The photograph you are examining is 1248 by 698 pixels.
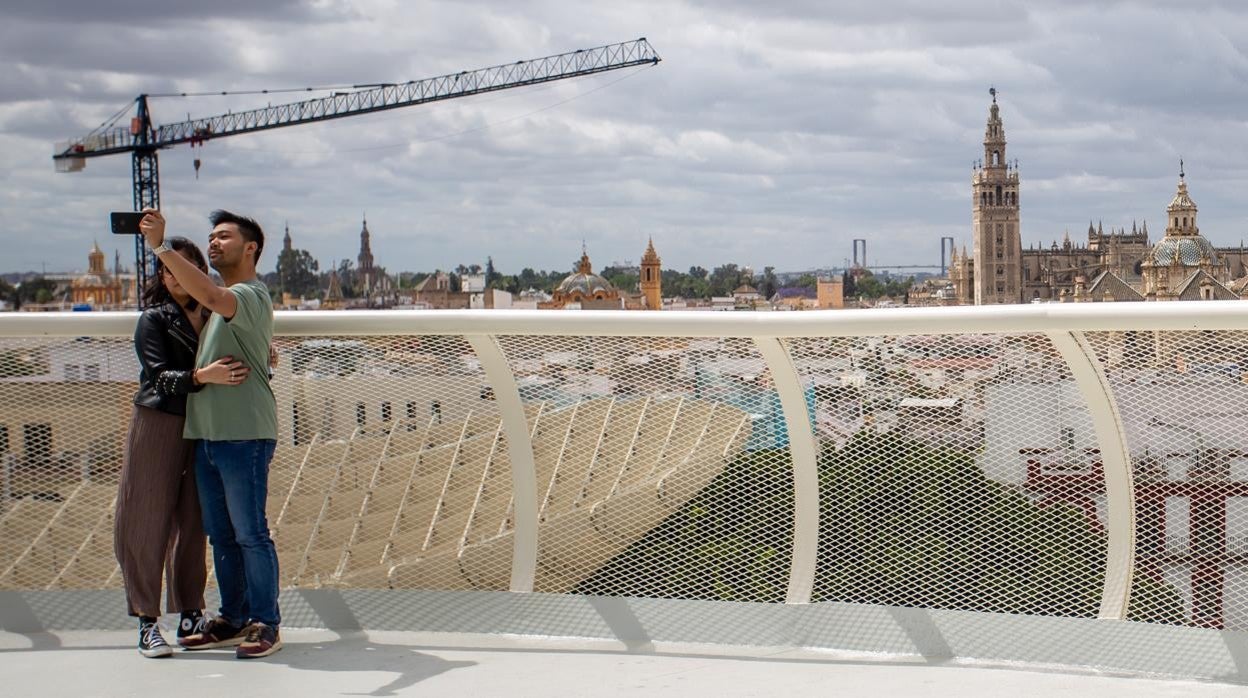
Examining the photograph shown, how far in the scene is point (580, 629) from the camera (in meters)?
3.69

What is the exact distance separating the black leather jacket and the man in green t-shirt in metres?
0.05

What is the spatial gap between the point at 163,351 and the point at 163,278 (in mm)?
187

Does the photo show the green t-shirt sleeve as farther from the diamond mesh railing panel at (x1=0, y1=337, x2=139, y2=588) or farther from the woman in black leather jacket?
the diamond mesh railing panel at (x1=0, y1=337, x2=139, y2=588)

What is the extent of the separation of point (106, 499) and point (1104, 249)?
161 meters

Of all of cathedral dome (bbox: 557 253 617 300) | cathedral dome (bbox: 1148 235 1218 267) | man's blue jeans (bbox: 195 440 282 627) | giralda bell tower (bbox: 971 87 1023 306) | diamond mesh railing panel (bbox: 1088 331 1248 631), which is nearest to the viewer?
diamond mesh railing panel (bbox: 1088 331 1248 631)

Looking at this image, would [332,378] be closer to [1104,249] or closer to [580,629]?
[580,629]

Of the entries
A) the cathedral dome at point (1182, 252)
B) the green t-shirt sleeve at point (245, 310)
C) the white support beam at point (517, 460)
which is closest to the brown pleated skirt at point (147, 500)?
the green t-shirt sleeve at point (245, 310)

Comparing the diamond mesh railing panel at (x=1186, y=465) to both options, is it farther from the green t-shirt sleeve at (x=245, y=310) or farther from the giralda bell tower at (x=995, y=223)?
the giralda bell tower at (x=995, y=223)

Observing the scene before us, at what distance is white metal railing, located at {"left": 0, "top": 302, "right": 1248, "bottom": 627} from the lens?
3.21 m

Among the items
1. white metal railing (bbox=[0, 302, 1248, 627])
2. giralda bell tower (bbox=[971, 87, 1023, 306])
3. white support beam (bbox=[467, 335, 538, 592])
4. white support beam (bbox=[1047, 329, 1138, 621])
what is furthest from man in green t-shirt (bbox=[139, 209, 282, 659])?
giralda bell tower (bbox=[971, 87, 1023, 306])

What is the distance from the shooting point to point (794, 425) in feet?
11.3

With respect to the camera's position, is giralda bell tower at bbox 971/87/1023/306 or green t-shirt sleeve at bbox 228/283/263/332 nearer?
green t-shirt sleeve at bbox 228/283/263/332

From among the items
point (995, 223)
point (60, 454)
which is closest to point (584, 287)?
point (995, 223)

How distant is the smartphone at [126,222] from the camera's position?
144 inches
